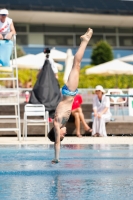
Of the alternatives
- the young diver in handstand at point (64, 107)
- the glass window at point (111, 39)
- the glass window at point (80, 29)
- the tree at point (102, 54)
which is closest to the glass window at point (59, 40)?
the glass window at point (80, 29)

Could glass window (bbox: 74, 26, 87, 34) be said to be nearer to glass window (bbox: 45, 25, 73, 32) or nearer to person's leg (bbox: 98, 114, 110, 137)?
glass window (bbox: 45, 25, 73, 32)

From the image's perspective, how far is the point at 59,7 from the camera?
42656mm

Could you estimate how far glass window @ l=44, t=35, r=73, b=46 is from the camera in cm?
4406

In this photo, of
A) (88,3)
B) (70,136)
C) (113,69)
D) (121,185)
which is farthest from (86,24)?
(121,185)

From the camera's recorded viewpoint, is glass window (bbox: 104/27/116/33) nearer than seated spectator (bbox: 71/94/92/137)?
No

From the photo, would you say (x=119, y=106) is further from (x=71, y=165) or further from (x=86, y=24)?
(x=86, y=24)

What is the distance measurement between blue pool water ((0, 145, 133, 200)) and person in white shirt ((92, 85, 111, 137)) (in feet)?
11.3

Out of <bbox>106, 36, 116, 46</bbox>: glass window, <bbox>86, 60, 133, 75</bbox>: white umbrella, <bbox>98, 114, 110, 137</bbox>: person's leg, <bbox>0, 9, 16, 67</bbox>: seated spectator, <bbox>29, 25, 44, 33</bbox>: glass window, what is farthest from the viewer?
<bbox>106, 36, 116, 46</bbox>: glass window

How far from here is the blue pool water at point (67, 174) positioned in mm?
5625

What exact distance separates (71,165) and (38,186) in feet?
6.43

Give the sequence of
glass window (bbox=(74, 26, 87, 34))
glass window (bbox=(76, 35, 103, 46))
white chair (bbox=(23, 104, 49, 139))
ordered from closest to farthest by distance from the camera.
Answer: white chair (bbox=(23, 104, 49, 139)) < glass window (bbox=(76, 35, 103, 46)) < glass window (bbox=(74, 26, 87, 34))

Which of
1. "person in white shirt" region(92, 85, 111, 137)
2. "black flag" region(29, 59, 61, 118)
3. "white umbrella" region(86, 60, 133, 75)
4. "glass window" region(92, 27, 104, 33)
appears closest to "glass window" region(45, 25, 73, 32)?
"glass window" region(92, 27, 104, 33)

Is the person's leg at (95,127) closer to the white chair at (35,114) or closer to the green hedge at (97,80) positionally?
the white chair at (35,114)

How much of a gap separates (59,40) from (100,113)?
30314 millimetres
